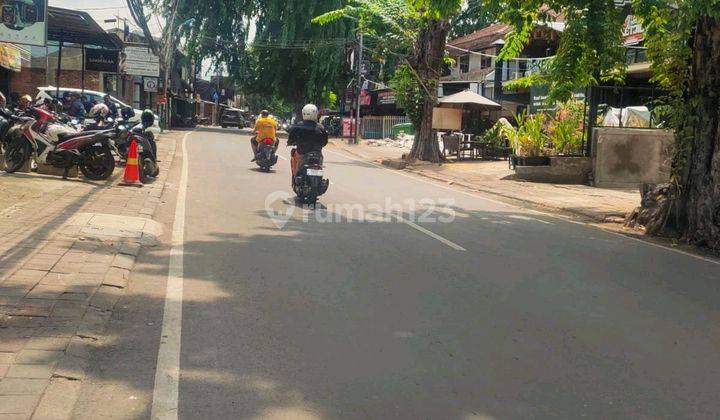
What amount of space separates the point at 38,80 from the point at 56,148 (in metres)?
27.5

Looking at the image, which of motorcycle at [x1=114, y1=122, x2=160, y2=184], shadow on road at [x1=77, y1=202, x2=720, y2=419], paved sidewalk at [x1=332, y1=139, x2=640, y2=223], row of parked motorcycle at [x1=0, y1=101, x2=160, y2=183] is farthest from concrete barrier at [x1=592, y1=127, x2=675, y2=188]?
row of parked motorcycle at [x1=0, y1=101, x2=160, y2=183]

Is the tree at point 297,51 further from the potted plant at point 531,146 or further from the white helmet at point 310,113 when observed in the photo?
the white helmet at point 310,113

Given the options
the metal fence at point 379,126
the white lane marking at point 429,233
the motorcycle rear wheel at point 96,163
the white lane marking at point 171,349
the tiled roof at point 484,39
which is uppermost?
the tiled roof at point 484,39

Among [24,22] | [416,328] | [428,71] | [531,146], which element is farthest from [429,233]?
[428,71]

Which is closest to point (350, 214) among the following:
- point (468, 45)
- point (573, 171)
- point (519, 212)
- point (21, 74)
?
point (519, 212)

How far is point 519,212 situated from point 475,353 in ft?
29.9

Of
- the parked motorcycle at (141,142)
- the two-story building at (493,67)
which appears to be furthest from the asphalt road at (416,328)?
the two-story building at (493,67)

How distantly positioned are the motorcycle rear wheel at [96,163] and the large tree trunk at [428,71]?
15176 mm

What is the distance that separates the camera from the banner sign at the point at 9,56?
912 inches

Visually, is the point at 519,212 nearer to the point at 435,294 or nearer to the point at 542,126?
the point at 435,294

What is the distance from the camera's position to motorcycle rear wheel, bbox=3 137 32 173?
44.7 ft

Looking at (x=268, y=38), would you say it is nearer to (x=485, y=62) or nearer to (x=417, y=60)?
(x=485, y=62)

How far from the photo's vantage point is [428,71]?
27.0m

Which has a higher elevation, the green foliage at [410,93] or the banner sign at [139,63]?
the banner sign at [139,63]
